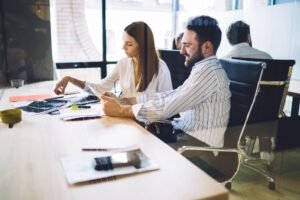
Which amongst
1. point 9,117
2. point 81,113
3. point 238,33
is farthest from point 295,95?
point 9,117

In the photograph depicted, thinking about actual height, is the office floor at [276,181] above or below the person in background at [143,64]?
below

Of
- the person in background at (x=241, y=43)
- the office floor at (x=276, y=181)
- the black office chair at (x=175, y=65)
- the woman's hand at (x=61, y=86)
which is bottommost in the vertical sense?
the office floor at (x=276, y=181)

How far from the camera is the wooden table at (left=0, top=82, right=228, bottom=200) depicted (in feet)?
2.26

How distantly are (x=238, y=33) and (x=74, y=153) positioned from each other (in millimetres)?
2061

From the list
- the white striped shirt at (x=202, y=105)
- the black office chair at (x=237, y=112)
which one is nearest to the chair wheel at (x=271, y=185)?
the black office chair at (x=237, y=112)

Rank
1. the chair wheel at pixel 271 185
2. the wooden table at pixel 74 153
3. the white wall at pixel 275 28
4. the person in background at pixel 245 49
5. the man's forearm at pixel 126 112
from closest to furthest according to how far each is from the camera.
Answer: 1. the wooden table at pixel 74 153
2. the man's forearm at pixel 126 112
3. the chair wheel at pixel 271 185
4. the person in background at pixel 245 49
5. the white wall at pixel 275 28

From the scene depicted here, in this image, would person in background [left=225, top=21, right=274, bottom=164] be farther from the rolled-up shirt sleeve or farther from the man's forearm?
the man's forearm

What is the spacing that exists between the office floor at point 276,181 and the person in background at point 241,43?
0.87m

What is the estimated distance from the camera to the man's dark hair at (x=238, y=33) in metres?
2.55

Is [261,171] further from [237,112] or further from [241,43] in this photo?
[241,43]

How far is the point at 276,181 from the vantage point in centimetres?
222

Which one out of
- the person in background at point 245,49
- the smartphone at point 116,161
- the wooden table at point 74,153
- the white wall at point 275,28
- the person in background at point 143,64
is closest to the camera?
the wooden table at point 74,153

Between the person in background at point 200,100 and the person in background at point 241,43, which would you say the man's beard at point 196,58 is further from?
the person in background at point 241,43

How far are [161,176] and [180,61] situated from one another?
5.33 ft
